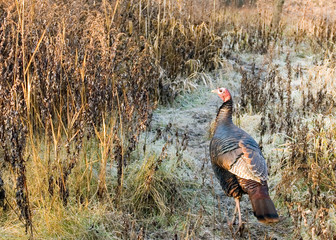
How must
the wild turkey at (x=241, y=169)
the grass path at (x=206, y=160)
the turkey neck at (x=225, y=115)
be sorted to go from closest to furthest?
the wild turkey at (x=241, y=169) → the grass path at (x=206, y=160) → the turkey neck at (x=225, y=115)

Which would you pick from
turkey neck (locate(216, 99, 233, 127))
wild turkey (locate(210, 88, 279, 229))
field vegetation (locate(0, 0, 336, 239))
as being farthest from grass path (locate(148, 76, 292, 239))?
turkey neck (locate(216, 99, 233, 127))

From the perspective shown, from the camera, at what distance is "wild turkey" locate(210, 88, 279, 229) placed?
2578 mm

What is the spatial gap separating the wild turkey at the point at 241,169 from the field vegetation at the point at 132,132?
0.57 feet

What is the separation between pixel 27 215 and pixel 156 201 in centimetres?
112

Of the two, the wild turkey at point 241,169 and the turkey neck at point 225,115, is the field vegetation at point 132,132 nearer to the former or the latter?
the wild turkey at point 241,169

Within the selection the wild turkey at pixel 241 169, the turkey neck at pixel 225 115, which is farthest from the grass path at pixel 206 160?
the turkey neck at pixel 225 115

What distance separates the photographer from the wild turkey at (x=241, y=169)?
102 inches

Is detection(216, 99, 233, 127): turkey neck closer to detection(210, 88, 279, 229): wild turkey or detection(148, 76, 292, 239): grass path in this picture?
detection(210, 88, 279, 229): wild turkey

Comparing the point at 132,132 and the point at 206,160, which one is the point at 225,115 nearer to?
the point at 206,160

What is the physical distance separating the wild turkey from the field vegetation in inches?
6.8

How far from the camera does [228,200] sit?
3541 mm

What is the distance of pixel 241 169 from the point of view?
9.23ft

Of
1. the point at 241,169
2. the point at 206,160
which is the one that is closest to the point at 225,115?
the point at 206,160

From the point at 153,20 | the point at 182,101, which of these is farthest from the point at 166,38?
the point at 182,101
